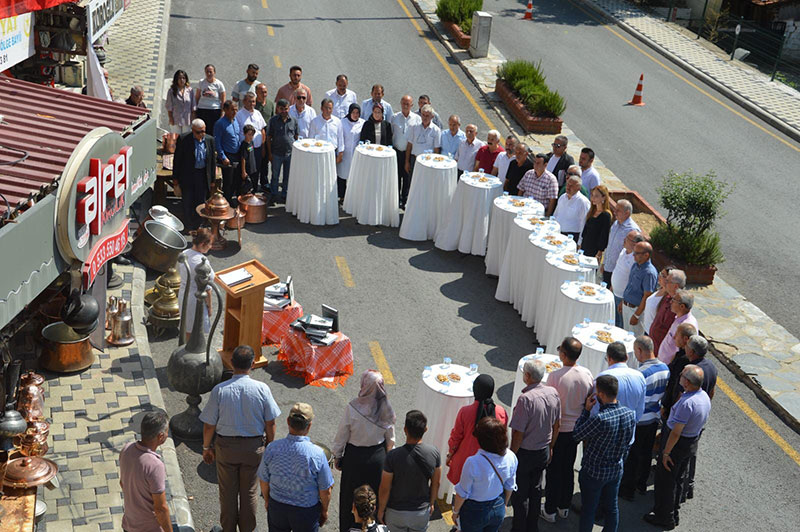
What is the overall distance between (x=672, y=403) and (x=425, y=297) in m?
4.83

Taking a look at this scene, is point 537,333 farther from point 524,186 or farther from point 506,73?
point 506,73

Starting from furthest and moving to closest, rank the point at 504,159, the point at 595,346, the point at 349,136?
1. the point at 349,136
2. the point at 504,159
3. the point at 595,346

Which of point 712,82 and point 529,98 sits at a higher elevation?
point 712,82

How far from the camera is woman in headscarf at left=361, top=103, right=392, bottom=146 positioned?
1605 centimetres

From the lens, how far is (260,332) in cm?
1131

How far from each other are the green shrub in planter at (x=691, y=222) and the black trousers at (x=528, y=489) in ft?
23.9

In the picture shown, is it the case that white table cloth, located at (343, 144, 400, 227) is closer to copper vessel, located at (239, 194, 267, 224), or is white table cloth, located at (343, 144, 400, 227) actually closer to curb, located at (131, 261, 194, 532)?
copper vessel, located at (239, 194, 267, 224)

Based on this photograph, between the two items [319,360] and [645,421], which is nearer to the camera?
[645,421]

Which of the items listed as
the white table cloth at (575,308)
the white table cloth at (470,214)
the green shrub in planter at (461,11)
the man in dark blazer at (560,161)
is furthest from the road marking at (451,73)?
the white table cloth at (575,308)

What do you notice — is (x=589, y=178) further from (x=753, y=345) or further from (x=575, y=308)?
(x=575, y=308)

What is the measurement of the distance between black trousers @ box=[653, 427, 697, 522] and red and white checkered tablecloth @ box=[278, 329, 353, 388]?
3909 mm

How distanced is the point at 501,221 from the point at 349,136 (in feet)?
12.1

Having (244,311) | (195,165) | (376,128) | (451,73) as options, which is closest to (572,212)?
(376,128)

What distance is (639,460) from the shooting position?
32.1 ft
